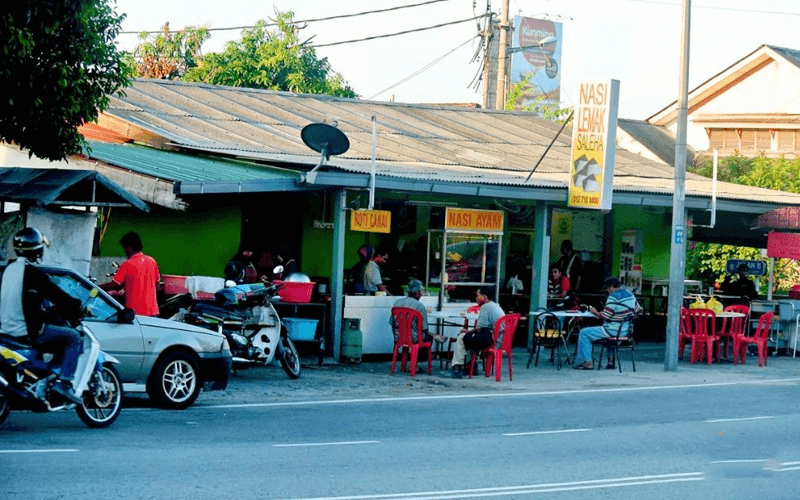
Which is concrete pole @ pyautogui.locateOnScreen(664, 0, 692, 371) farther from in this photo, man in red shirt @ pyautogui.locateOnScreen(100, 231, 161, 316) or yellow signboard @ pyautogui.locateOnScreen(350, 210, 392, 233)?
man in red shirt @ pyautogui.locateOnScreen(100, 231, 161, 316)

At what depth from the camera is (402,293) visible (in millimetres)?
24219

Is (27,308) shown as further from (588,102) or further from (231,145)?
(588,102)

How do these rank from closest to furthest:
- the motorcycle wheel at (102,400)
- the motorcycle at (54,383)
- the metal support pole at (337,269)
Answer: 1. the motorcycle at (54,383)
2. the motorcycle wheel at (102,400)
3. the metal support pole at (337,269)

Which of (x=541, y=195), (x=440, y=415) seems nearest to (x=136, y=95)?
(x=541, y=195)

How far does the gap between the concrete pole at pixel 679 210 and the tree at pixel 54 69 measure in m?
9.00

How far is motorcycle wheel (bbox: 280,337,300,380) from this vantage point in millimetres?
17906

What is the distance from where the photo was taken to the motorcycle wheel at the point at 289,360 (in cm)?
1791

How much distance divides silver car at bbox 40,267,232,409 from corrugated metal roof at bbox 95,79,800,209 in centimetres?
451

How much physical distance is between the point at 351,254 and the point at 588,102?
201 inches

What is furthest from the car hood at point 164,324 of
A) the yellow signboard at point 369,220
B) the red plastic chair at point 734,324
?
the red plastic chair at point 734,324

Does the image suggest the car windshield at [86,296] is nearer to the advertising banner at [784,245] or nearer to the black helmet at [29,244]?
the black helmet at [29,244]

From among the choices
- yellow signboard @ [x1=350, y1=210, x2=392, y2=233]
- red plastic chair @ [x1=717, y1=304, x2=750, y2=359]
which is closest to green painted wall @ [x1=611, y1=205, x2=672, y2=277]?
red plastic chair @ [x1=717, y1=304, x2=750, y2=359]

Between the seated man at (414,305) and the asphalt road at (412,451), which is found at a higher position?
the seated man at (414,305)

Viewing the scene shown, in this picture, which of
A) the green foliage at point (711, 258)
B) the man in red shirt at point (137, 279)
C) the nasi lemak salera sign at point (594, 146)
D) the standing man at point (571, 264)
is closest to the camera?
the man in red shirt at point (137, 279)
